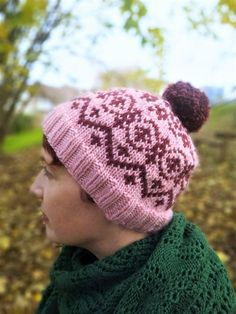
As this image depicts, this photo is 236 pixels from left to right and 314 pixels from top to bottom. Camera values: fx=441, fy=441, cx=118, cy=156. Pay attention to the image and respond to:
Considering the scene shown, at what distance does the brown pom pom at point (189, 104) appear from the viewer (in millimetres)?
1672

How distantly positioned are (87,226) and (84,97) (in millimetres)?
467

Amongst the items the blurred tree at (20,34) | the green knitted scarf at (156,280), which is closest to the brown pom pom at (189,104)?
the green knitted scarf at (156,280)

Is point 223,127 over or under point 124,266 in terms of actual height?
under

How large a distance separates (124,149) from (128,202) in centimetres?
19

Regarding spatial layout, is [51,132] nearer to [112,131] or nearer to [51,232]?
[112,131]

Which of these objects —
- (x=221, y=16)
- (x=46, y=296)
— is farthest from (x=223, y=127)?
(x=46, y=296)

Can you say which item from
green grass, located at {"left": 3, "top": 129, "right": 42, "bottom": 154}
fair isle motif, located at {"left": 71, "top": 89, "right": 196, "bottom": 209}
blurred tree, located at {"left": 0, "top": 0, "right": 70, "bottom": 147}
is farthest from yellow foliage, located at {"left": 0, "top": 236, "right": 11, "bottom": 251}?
green grass, located at {"left": 3, "top": 129, "right": 42, "bottom": 154}

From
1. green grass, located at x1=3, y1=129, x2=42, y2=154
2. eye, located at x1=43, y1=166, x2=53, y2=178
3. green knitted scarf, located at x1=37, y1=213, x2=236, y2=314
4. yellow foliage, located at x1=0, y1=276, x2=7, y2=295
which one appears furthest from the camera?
green grass, located at x1=3, y1=129, x2=42, y2=154

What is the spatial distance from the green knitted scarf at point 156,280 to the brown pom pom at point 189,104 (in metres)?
0.38

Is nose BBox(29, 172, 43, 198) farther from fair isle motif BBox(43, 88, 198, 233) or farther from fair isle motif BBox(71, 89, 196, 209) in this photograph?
fair isle motif BBox(71, 89, 196, 209)

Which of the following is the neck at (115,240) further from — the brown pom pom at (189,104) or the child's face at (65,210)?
the brown pom pom at (189,104)

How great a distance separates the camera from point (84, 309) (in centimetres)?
156

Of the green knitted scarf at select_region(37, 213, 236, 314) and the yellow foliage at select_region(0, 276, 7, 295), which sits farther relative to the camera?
the yellow foliage at select_region(0, 276, 7, 295)

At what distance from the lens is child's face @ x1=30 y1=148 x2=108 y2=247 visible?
1558mm
